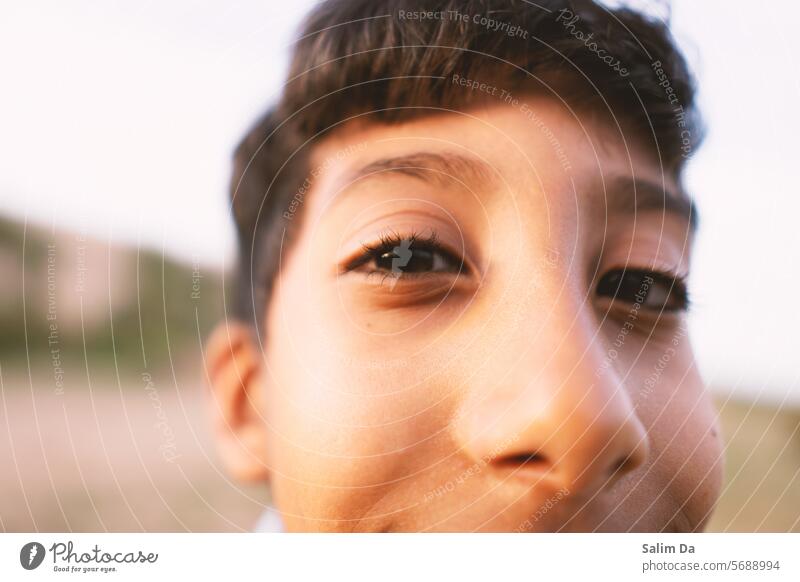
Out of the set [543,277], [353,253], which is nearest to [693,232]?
[543,277]

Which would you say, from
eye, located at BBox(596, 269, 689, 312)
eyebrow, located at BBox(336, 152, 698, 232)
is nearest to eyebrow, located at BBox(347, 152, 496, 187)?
eyebrow, located at BBox(336, 152, 698, 232)

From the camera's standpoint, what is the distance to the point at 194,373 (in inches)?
19.2

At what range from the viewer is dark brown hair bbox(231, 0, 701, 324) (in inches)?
17.5

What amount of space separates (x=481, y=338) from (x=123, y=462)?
0.88 feet

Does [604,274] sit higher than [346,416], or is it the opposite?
[604,274]

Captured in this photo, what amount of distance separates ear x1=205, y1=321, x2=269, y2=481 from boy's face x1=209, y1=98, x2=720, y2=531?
1.2 inches

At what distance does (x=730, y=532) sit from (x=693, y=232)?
22cm

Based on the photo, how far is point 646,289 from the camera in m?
0.46

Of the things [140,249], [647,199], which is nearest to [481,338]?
[647,199]
